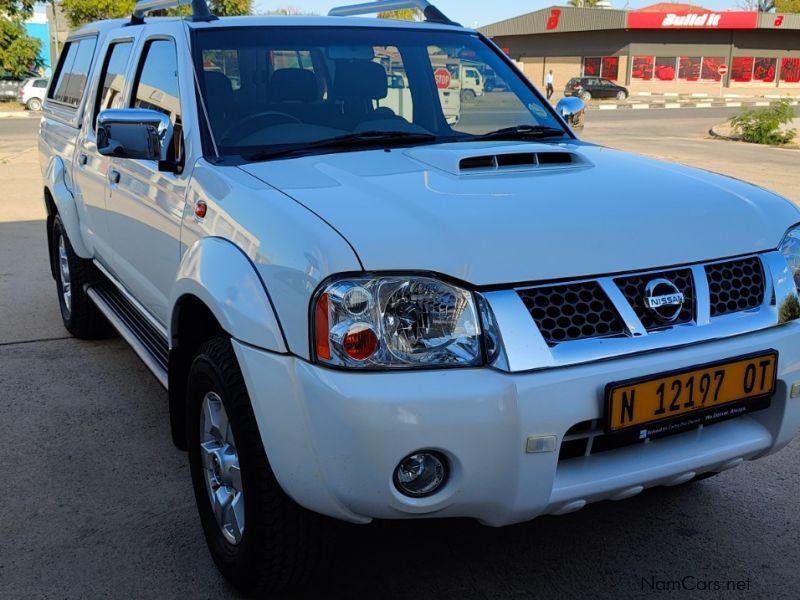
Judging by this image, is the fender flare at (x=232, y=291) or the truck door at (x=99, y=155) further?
the truck door at (x=99, y=155)

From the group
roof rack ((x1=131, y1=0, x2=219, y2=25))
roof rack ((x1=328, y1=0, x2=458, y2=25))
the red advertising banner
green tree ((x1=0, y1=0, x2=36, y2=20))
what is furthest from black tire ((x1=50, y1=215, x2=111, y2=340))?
the red advertising banner

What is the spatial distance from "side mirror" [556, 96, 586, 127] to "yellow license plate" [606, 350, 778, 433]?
1979 millimetres

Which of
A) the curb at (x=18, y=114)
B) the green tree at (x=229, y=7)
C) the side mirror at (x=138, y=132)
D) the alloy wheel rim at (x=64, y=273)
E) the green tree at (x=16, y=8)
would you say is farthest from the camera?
the green tree at (x=229, y=7)

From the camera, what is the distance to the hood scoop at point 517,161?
8.95 ft

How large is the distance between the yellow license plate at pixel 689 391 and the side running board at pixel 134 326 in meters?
1.67

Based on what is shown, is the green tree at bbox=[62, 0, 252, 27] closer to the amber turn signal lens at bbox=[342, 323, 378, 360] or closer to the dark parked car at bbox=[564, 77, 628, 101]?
the dark parked car at bbox=[564, 77, 628, 101]

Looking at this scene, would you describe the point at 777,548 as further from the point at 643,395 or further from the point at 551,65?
the point at 551,65

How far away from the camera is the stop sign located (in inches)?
151

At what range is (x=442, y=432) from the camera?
1982mm

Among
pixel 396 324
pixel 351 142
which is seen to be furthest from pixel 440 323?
pixel 351 142

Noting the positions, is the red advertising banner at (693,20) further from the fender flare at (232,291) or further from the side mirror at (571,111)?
the fender flare at (232,291)

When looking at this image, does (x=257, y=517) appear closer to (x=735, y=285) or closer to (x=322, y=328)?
(x=322, y=328)

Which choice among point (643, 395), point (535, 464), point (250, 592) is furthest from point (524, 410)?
point (250, 592)

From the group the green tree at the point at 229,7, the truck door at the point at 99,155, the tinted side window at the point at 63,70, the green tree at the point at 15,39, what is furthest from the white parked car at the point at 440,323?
the green tree at the point at 229,7
